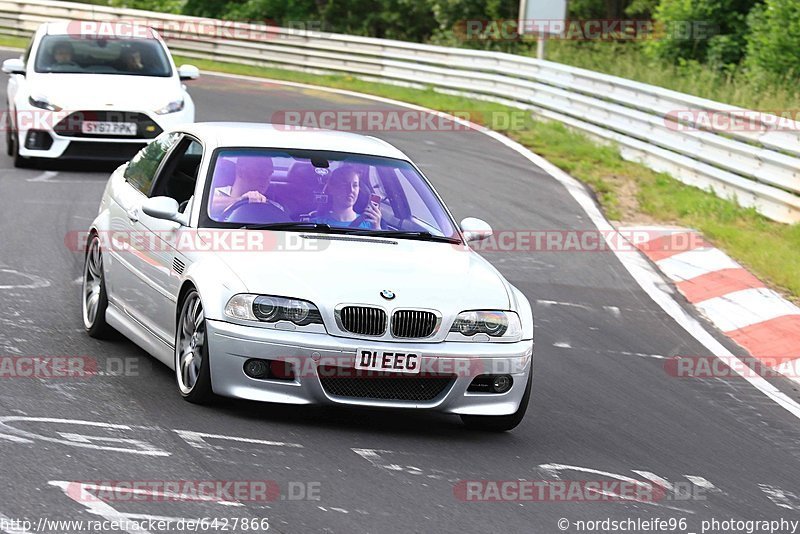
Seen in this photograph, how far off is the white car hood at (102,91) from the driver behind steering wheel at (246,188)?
8199 mm

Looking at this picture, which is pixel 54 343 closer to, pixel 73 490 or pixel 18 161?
pixel 73 490

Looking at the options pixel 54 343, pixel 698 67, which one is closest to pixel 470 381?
pixel 54 343

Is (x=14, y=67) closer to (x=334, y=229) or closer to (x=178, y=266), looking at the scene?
(x=178, y=266)

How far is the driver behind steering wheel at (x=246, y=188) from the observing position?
26.8ft

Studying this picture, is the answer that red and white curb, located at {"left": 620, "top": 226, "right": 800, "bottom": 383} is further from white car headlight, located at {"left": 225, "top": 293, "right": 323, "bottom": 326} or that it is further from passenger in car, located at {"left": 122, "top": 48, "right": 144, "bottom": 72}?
passenger in car, located at {"left": 122, "top": 48, "right": 144, "bottom": 72}

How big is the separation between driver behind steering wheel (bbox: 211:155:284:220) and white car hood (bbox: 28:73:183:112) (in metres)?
8.20

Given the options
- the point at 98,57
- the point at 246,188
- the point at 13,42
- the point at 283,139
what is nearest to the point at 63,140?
the point at 98,57

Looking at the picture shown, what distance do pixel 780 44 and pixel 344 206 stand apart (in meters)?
15.8

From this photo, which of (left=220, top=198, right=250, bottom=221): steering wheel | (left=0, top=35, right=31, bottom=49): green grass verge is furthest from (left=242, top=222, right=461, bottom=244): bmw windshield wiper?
(left=0, top=35, right=31, bottom=49): green grass verge

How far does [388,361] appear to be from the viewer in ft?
23.4

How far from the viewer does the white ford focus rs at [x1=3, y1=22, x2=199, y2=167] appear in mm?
16141

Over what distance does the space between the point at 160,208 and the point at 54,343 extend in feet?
4.43

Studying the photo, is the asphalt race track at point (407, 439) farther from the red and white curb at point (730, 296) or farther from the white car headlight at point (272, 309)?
the white car headlight at point (272, 309)

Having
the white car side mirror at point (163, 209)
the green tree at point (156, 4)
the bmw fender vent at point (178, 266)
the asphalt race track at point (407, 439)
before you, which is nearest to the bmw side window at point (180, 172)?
the white car side mirror at point (163, 209)
